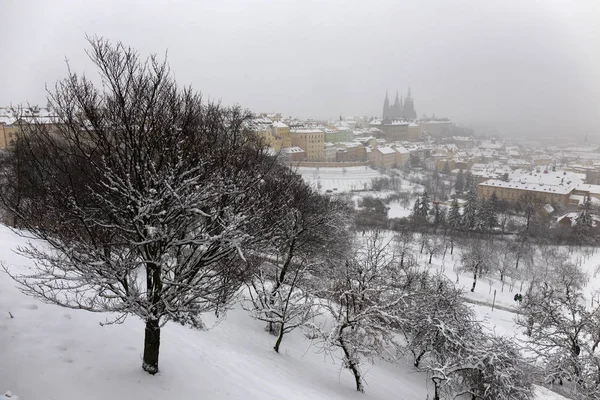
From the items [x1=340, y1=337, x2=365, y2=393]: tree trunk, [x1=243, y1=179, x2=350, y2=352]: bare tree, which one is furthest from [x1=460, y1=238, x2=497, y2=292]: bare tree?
[x1=340, y1=337, x2=365, y2=393]: tree trunk

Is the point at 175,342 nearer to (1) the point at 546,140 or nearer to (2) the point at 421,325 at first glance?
(2) the point at 421,325

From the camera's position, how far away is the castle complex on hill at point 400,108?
154 meters

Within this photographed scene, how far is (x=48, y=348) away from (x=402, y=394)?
8.10 meters

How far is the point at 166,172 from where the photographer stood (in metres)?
4.57

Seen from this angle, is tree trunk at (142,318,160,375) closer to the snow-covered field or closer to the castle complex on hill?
the snow-covered field

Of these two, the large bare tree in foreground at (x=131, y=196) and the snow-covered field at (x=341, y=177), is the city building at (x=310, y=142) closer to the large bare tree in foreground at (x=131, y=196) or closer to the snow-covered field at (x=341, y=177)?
the snow-covered field at (x=341, y=177)

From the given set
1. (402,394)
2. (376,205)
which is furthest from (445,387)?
(376,205)

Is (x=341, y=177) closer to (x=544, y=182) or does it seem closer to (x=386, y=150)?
(x=386, y=150)

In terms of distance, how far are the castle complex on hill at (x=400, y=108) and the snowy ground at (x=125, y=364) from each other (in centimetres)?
15197

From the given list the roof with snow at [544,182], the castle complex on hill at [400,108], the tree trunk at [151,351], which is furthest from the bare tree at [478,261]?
the castle complex on hill at [400,108]

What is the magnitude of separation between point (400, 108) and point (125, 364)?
163m

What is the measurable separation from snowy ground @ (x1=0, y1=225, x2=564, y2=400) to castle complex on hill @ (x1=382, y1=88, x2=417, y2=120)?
499ft

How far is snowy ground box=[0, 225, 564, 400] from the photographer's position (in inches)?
186

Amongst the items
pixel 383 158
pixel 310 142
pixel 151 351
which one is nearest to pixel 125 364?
pixel 151 351
